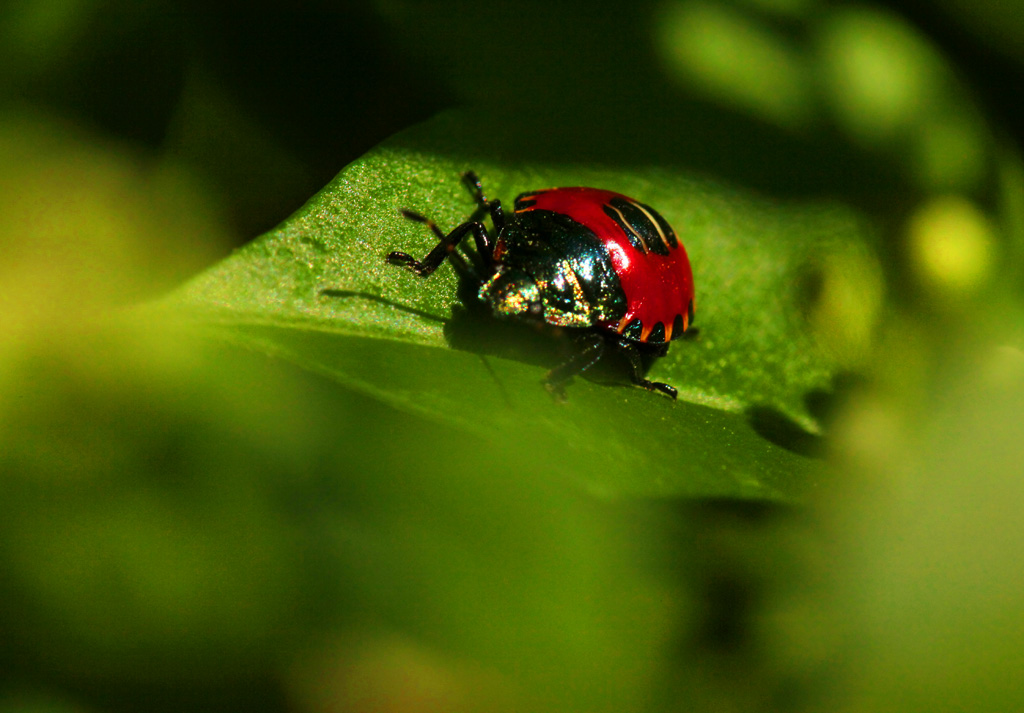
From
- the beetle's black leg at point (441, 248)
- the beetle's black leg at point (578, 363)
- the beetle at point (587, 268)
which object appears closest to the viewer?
the beetle's black leg at point (578, 363)

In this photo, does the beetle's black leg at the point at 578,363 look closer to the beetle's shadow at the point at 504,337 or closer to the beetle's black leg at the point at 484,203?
the beetle's shadow at the point at 504,337

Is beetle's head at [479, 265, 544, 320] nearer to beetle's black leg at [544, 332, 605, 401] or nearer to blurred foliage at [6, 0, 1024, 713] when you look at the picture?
blurred foliage at [6, 0, 1024, 713]

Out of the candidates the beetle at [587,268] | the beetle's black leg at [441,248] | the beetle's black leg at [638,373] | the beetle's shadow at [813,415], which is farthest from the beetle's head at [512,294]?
the beetle's shadow at [813,415]

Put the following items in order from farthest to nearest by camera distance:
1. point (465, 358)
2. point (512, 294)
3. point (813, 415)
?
point (512, 294) → point (813, 415) → point (465, 358)

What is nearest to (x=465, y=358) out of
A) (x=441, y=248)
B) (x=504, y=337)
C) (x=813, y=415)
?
(x=504, y=337)

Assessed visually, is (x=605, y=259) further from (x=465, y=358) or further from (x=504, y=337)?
(x=465, y=358)

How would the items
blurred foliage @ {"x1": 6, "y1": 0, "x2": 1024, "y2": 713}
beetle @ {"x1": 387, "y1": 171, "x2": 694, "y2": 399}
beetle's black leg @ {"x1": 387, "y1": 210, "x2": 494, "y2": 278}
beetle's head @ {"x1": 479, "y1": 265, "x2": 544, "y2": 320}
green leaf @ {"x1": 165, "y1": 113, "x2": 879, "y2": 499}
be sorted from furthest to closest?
beetle @ {"x1": 387, "y1": 171, "x2": 694, "y2": 399} < beetle's head @ {"x1": 479, "y1": 265, "x2": 544, "y2": 320} < beetle's black leg @ {"x1": 387, "y1": 210, "x2": 494, "y2": 278} < blurred foliage @ {"x1": 6, "y1": 0, "x2": 1024, "y2": 713} < green leaf @ {"x1": 165, "y1": 113, "x2": 879, "y2": 499}

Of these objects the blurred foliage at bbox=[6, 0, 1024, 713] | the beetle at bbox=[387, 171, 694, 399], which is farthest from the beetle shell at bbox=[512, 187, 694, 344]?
the blurred foliage at bbox=[6, 0, 1024, 713]
